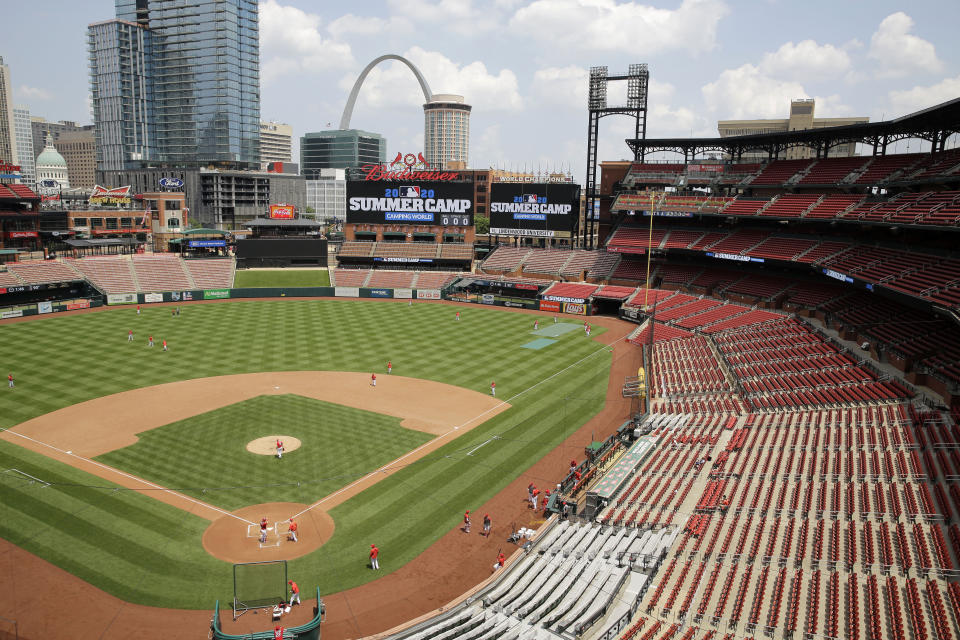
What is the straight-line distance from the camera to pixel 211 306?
69.2 meters

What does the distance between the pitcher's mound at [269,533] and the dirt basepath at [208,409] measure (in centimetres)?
87

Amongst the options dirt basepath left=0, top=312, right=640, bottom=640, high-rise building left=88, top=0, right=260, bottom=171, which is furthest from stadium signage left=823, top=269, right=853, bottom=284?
high-rise building left=88, top=0, right=260, bottom=171

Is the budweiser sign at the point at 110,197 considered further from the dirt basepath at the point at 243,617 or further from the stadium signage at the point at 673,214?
the dirt basepath at the point at 243,617

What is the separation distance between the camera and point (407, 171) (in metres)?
83.2

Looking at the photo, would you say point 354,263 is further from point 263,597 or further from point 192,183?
point 192,183

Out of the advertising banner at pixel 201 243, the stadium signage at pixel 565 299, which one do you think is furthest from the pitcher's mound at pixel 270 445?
the advertising banner at pixel 201 243

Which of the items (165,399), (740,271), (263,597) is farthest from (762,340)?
(165,399)

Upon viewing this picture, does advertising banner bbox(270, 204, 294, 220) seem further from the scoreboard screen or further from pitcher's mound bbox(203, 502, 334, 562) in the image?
pitcher's mound bbox(203, 502, 334, 562)

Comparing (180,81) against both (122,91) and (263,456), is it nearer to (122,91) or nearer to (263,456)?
(122,91)

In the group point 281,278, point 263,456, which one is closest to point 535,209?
point 281,278

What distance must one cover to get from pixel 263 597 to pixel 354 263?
70.2m

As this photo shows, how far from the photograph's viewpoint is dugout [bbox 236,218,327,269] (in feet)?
274

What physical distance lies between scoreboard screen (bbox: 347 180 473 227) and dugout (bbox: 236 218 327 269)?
22.1 ft

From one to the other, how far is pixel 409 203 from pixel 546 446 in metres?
59.3
